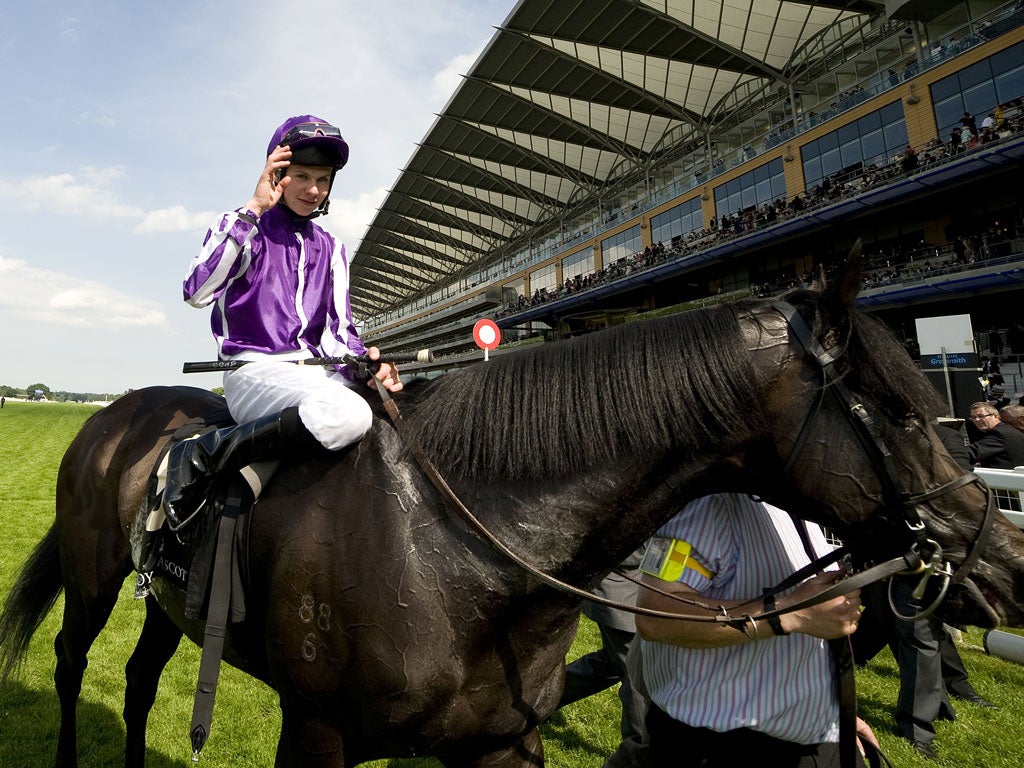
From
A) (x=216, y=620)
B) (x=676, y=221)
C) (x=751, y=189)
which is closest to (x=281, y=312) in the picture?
(x=216, y=620)

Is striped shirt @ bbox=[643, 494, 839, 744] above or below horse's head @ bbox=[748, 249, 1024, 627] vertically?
below

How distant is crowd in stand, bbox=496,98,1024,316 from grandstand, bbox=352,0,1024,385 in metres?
0.08

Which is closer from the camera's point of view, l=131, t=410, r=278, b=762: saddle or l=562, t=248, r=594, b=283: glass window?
l=131, t=410, r=278, b=762: saddle

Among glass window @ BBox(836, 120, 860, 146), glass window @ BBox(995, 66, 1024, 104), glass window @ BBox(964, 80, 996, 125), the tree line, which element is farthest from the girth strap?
the tree line

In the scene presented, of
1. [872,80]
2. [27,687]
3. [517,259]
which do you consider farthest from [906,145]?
[517,259]

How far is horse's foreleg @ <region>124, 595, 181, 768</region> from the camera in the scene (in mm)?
2914

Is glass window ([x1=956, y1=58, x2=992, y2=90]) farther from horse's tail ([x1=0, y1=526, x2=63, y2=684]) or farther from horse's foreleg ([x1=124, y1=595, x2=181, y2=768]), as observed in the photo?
horse's tail ([x1=0, y1=526, x2=63, y2=684])

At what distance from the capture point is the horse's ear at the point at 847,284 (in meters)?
1.41

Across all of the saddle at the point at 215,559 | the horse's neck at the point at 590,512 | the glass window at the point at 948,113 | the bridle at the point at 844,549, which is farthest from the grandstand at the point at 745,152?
the bridle at the point at 844,549

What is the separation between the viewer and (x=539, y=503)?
161cm

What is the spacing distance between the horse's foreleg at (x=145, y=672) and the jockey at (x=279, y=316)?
5.29ft

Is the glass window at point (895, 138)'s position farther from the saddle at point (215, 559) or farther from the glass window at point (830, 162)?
the saddle at point (215, 559)

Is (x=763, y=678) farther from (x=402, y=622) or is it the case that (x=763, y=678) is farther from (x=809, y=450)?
(x=402, y=622)

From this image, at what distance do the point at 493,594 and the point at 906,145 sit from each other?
27489 mm
